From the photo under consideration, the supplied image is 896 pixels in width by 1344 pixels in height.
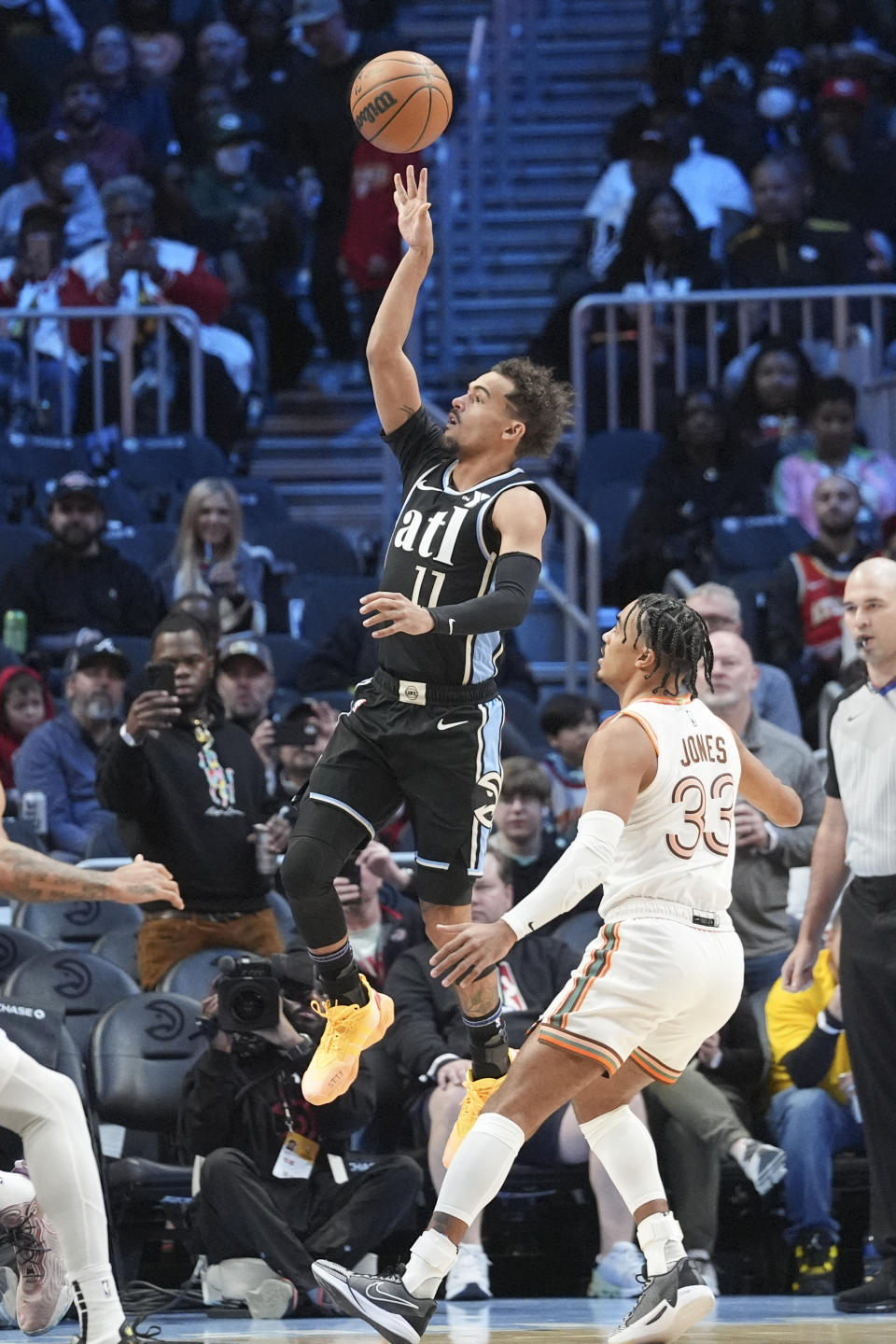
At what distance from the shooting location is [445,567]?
6.27m

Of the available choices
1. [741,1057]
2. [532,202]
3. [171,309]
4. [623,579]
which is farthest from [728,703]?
[532,202]

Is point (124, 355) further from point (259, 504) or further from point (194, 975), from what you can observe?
point (194, 975)

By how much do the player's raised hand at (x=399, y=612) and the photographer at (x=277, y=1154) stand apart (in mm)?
2248

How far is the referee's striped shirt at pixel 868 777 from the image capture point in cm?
729

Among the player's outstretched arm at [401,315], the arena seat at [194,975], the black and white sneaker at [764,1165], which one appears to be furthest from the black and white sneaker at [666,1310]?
the arena seat at [194,975]

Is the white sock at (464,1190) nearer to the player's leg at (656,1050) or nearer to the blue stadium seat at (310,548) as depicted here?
the player's leg at (656,1050)

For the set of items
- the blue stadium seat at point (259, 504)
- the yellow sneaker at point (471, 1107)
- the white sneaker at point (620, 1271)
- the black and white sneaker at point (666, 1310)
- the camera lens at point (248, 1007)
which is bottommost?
the white sneaker at point (620, 1271)

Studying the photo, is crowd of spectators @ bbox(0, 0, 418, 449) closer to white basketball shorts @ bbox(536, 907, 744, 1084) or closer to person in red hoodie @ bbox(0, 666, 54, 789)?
person in red hoodie @ bbox(0, 666, 54, 789)

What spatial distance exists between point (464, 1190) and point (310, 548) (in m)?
7.29

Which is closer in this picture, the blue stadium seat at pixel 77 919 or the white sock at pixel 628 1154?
the white sock at pixel 628 1154

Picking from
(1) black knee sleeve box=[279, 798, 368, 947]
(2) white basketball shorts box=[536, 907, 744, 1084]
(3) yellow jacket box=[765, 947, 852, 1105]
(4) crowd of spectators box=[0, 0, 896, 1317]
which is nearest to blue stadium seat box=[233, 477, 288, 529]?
(4) crowd of spectators box=[0, 0, 896, 1317]

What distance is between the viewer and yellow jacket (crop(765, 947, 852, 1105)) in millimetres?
8273

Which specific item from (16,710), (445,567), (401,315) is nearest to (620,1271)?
(445,567)

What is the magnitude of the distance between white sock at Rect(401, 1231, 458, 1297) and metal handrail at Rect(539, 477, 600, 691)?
6269 millimetres
